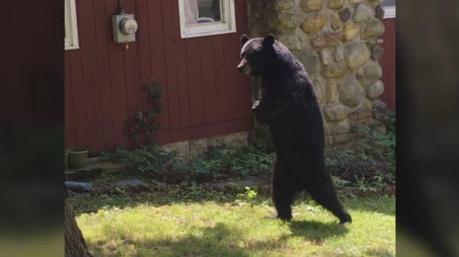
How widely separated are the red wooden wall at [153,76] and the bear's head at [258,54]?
8.88 feet

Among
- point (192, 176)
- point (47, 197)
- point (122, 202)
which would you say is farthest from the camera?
point (192, 176)

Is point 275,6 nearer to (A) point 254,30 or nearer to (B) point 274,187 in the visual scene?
(A) point 254,30

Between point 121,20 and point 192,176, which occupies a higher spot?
point 121,20

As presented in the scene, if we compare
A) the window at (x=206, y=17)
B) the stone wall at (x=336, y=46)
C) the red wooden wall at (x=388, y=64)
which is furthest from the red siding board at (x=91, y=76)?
the red wooden wall at (x=388, y=64)

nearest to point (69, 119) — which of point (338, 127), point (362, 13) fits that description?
point (338, 127)

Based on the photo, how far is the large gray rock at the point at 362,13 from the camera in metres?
8.77

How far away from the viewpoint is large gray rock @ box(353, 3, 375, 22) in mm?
8768

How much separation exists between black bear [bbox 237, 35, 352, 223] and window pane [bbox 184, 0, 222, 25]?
2.78 m

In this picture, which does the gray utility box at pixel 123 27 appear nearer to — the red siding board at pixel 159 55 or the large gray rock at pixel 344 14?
the red siding board at pixel 159 55

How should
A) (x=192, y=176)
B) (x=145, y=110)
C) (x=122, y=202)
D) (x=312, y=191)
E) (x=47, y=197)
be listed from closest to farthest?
(x=47, y=197), (x=312, y=191), (x=122, y=202), (x=192, y=176), (x=145, y=110)

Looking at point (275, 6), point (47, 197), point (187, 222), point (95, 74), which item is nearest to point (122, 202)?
point (187, 222)

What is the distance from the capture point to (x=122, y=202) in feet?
20.8

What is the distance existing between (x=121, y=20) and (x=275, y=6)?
1734 mm

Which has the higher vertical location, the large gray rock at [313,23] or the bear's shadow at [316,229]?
the large gray rock at [313,23]
